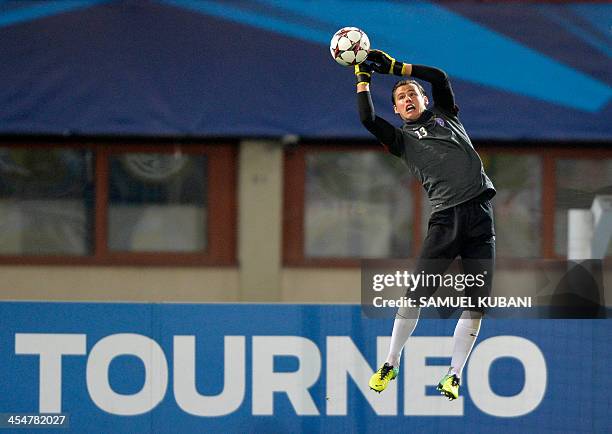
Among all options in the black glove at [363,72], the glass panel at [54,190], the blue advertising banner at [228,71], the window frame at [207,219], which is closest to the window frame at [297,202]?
the blue advertising banner at [228,71]

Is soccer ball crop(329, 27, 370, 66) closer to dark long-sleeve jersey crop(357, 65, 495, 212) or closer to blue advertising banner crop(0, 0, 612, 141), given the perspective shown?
dark long-sleeve jersey crop(357, 65, 495, 212)

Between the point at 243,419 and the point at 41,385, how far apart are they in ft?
5.38

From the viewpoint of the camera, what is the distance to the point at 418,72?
6.87 metres

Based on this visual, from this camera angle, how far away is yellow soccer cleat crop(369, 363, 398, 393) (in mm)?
7516

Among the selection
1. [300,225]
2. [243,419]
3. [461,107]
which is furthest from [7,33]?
[243,419]

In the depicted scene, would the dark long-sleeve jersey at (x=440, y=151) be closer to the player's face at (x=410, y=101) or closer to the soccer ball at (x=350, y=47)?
the player's face at (x=410, y=101)

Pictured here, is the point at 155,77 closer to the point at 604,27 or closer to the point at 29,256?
the point at 29,256

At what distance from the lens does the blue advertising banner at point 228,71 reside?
12.6m

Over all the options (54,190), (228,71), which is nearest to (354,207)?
(228,71)

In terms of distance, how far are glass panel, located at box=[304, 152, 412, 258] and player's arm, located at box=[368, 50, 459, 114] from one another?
5.93 m

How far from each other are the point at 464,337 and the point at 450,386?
0.45 meters

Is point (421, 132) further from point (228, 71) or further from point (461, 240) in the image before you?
point (228, 71)

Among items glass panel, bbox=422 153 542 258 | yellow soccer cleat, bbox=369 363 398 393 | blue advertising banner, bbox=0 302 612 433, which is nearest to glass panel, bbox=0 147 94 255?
blue advertising banner, bbox=0 302 612 433

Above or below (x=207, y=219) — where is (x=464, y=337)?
below
